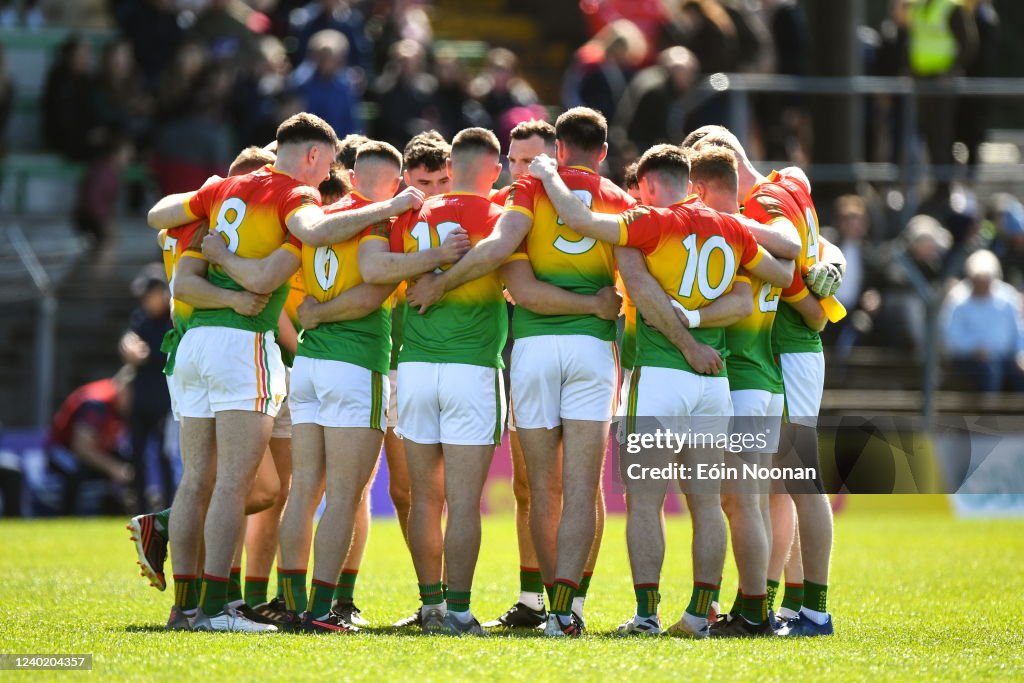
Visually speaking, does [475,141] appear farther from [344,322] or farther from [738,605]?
[738,605]

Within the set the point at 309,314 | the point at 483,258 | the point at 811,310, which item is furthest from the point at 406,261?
the point at 811,310

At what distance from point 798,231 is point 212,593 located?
3.97 m

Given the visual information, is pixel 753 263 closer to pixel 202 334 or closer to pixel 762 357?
pixel 762 357

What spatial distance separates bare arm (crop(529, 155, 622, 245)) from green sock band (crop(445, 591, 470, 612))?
2093 mm

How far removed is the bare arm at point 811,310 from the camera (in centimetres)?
909

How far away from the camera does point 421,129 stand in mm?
18656

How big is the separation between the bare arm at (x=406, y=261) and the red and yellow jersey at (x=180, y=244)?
3.72 ft

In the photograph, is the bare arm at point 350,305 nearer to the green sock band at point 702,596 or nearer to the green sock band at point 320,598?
the green sock band at point 320,598

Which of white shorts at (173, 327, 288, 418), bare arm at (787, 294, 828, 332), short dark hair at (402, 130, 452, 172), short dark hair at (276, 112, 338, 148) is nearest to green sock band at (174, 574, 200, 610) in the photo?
white shorts at (173, 327, 288, 418)

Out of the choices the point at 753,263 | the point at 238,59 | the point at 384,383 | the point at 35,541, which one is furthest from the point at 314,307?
the point at 238,59

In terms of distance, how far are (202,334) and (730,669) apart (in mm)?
3596

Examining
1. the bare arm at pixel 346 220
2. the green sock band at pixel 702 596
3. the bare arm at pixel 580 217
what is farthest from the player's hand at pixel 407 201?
the green sock band at pixel 702 596

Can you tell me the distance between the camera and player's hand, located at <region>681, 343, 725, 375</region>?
8.49 m

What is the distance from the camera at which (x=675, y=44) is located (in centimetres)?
2012
